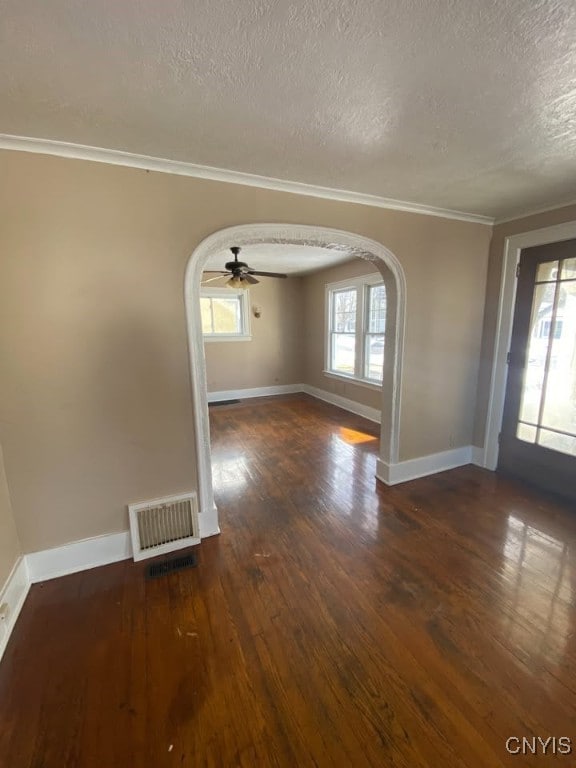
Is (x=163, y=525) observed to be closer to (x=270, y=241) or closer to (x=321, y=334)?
(x=270, y=241)

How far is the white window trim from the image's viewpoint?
4.70 meters

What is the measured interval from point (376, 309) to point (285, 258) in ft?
5.20

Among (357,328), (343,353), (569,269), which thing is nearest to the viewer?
(569,269)

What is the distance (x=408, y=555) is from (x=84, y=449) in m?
2.15

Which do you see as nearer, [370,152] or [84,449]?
[370,152]

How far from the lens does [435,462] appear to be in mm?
3158

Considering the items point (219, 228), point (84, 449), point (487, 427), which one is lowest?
point (487, 427)

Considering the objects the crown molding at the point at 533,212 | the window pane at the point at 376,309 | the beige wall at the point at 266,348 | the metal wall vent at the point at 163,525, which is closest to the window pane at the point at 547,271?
the crown molding at the point at 533,212

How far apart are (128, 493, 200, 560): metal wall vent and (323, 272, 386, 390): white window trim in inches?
130

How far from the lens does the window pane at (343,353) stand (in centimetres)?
539

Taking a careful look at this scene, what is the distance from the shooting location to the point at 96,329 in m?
1.84

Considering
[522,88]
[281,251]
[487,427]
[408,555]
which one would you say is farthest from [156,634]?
[281,251]

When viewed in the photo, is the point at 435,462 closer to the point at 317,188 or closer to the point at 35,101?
the point at 317,188

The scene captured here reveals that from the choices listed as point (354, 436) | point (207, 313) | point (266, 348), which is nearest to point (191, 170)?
point (354, 436)
